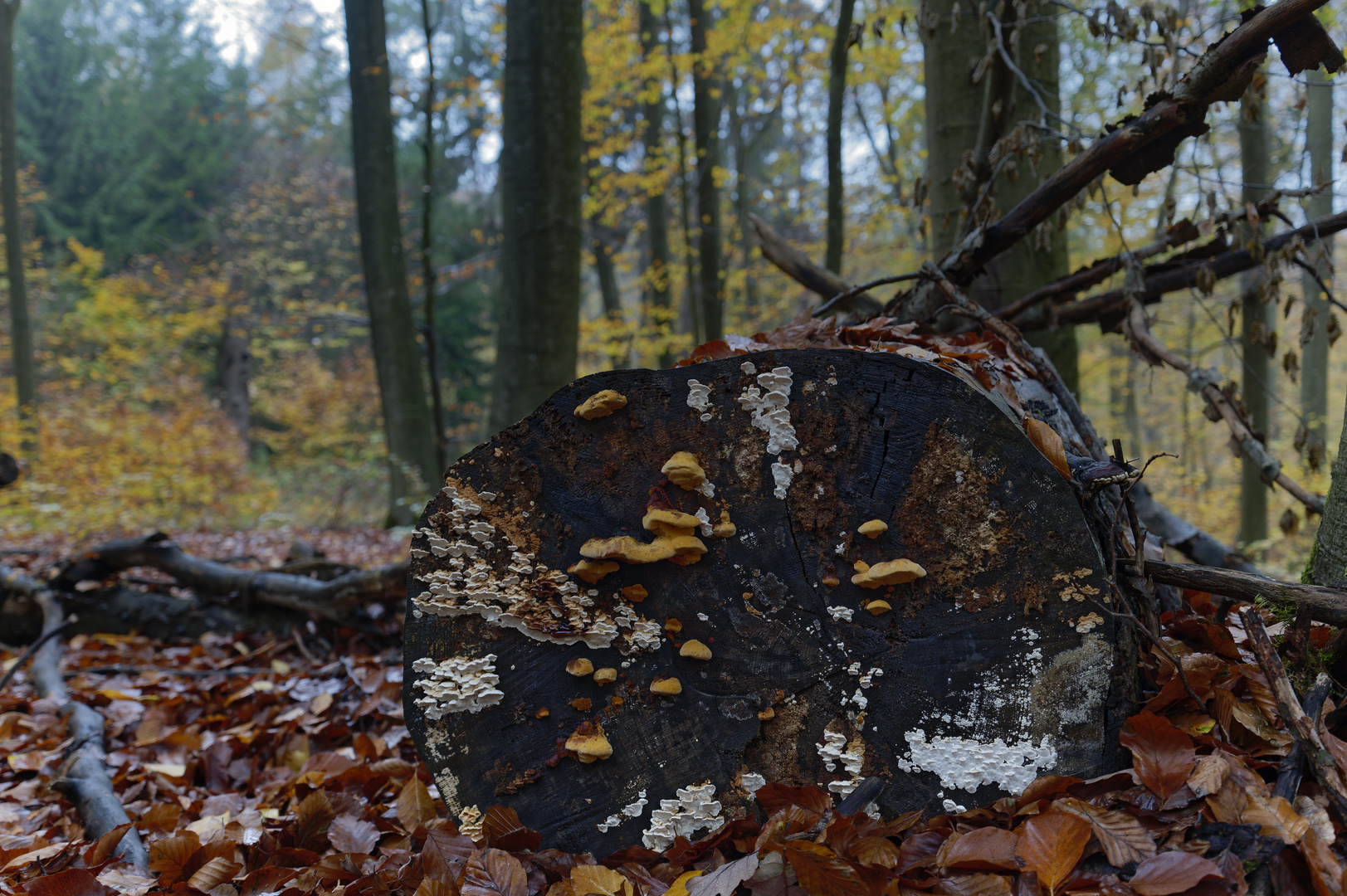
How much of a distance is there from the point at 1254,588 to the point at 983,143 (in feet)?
8.76

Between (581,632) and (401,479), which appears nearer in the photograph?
(581,632)

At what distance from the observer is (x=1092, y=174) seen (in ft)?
7.16

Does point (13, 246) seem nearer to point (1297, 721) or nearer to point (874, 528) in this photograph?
point (874, 528)

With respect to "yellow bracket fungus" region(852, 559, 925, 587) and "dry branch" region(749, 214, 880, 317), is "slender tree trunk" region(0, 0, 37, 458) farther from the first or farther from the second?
"yellow bracket fungus" region(852, 559, 925, 587)

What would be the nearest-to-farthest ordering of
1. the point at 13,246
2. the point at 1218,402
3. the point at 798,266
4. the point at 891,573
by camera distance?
the point at 891,573, the point at 1218,402, the point at 798,266, the point at 13,246

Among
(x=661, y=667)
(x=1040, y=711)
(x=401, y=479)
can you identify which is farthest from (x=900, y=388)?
(x=401, y=479)

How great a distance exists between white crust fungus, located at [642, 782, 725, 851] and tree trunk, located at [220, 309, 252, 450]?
68.4 ft

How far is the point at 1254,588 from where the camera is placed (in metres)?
1.50

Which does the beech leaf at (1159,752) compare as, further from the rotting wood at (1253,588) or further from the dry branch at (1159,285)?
the dry branch at (1159,285)

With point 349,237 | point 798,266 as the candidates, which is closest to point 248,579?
point 798,266

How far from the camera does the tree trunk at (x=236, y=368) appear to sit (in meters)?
19.1

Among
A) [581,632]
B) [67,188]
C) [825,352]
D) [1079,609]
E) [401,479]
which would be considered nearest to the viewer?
[1079,609]

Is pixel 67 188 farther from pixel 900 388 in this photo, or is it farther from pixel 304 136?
pixel 900 388

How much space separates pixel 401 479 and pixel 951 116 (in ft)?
23.4
